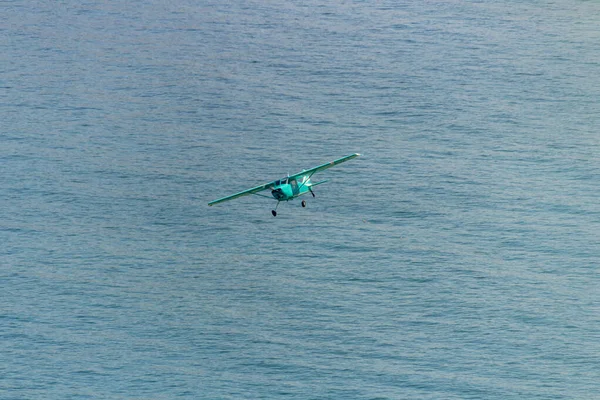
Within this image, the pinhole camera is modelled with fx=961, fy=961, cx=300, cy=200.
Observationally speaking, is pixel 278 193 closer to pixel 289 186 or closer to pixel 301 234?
pixel 289 186

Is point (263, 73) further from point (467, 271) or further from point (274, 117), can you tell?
point (467, 271)

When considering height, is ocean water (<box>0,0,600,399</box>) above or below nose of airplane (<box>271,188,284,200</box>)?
below

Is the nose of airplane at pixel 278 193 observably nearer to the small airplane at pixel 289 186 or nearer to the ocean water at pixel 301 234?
the small airplane at pixel 289 186

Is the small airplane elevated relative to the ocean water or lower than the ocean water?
elevated

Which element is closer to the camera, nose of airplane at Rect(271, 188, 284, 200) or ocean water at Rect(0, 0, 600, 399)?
nose of airplane at Rect(271, 188, 284, 200)

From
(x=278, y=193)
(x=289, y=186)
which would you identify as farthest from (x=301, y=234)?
(x=278, y=193)

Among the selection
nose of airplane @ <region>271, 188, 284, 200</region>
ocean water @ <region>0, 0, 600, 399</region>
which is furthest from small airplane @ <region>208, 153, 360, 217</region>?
ocean water @ <region>0, 0, 600, 399</region>

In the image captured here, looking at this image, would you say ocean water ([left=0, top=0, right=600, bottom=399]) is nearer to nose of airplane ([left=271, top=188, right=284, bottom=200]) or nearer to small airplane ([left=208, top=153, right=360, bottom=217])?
small airplane ([left=208, top=153, right=360, bottom=217])

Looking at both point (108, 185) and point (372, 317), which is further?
point (108, 185)

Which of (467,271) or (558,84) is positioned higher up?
A: (558,84)

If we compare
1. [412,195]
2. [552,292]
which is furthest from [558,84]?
[552,292]
